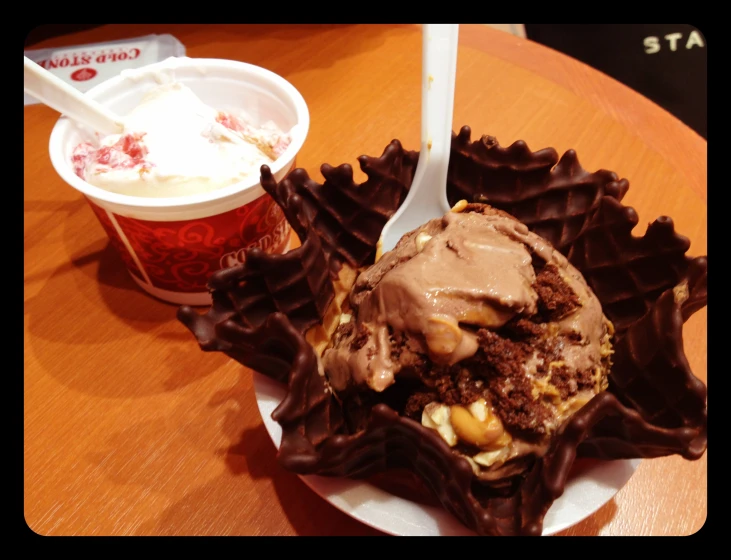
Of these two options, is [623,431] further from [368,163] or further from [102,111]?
[102,111]

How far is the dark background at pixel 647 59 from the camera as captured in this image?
6.89 ft

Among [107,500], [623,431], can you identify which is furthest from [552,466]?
[107,500]

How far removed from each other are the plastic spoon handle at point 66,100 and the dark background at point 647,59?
1.97m

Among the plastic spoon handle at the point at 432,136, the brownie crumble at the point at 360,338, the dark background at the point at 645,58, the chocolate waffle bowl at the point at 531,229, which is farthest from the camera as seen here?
the dark background at the point at 645,58

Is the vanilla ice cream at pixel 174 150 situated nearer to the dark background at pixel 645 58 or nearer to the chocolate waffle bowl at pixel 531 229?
the chocolate waffle bowl at pixel 531 229

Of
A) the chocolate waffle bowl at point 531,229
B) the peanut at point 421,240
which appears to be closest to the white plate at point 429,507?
the chocolate waffle bowl at point 531,229

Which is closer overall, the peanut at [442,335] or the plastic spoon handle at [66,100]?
the peanut at [442,335]

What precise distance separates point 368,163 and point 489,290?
0.34 m

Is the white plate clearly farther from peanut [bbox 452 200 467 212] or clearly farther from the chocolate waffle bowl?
peanut [bbox 452 200 467 212]

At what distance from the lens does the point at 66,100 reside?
0.98 meters

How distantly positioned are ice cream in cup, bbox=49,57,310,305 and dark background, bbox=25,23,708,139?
3.58 ft

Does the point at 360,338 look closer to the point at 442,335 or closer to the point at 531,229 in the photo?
the point at 442,335

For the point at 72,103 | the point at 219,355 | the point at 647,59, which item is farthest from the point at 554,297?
the point at 647,59

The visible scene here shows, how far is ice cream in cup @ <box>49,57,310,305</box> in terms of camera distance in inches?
37.1
